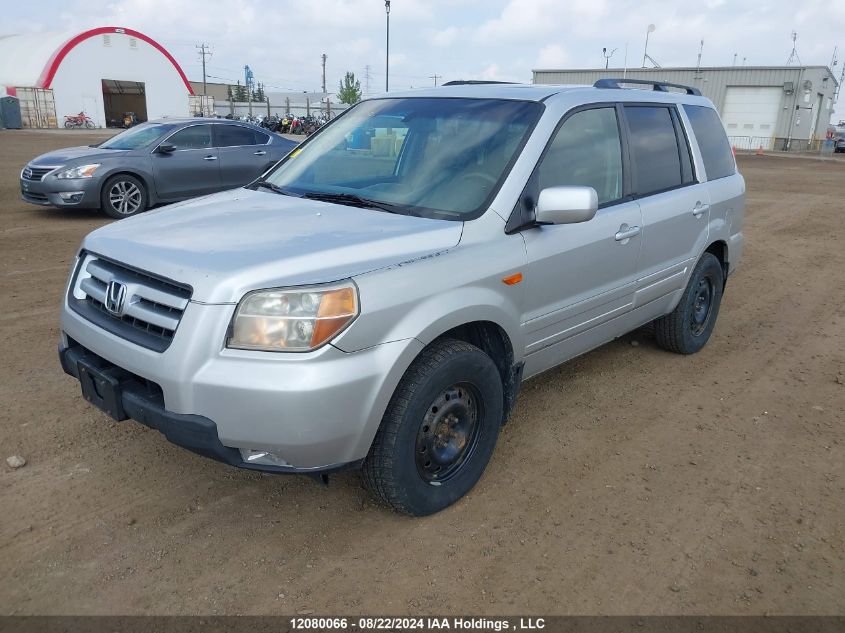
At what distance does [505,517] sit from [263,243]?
5.36ft

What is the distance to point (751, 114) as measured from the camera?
4672 centimetres

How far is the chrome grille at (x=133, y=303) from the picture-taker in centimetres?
261

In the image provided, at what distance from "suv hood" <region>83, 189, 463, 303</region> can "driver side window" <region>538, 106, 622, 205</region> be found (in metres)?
0.78

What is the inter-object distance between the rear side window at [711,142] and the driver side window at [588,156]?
4.05 ft

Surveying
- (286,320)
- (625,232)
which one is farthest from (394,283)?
(625,232)

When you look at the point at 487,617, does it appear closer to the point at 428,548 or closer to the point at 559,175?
the point at 428,548

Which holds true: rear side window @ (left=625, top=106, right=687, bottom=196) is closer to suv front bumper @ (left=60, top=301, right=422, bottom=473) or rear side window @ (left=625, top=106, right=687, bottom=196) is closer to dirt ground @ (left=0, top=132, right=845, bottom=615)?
dirt ground @ (left=0, top=132, right=845, bottom=615)

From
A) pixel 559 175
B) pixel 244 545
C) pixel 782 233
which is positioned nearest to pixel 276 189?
pixel 559 175

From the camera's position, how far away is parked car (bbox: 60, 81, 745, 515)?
2.52 meters

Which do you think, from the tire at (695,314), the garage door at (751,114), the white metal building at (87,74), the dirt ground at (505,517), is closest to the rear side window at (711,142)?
the tire at (695,314)

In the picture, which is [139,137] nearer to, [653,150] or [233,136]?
[233,136]

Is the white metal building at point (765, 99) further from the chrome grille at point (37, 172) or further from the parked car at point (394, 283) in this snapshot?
the parked car at point (394, 283)

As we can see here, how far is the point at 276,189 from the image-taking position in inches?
152

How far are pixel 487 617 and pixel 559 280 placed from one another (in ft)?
5.60
